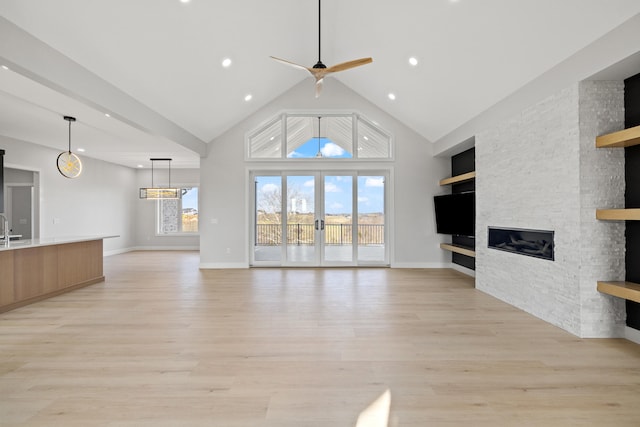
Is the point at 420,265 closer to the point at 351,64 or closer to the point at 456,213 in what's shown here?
the point at 456,213

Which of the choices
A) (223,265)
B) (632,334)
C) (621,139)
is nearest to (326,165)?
(223,265)

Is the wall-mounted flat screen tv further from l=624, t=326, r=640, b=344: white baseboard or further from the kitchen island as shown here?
the kitchen island

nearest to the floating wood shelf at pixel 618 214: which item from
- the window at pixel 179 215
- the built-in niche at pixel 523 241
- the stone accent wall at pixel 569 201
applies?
the stone accent wall at pixel 569 201

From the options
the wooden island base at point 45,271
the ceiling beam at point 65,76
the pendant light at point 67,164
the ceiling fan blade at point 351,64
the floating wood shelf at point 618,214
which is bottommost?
the wooden island base at point 45,271

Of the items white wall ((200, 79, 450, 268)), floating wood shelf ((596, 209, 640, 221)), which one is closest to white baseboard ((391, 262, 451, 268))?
white wall ((200, 79, 450, 268))

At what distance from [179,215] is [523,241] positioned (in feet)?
35.4

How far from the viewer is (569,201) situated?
3.50 metres

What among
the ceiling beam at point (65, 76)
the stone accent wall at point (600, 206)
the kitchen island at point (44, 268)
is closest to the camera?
the ceiling beam at point (65, 76)

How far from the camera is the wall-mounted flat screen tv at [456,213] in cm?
611

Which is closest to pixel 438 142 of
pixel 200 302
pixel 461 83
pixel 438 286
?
pixel 461 83

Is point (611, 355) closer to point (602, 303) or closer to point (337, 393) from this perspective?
point (602, 303)

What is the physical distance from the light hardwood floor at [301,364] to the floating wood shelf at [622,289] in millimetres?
487

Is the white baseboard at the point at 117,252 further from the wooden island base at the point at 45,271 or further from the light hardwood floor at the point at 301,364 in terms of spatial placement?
the light hardwood floor at the point at 301,364

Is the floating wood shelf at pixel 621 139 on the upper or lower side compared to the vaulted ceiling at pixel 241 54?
lower
